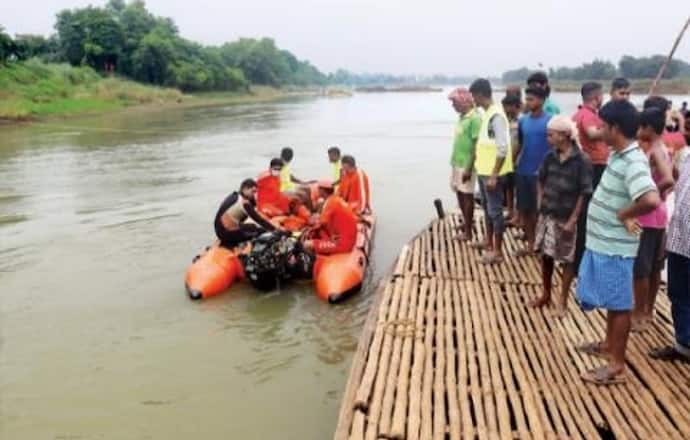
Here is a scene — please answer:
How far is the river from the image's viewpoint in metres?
4.86

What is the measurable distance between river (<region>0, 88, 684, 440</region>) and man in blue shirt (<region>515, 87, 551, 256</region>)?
207 cm

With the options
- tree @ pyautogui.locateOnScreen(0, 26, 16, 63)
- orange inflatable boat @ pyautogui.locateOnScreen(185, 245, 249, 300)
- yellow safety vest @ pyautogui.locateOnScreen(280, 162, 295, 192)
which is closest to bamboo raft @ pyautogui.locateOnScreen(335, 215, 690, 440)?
orange inflatable boat @ pyautogui.locateOnScreen(185, 245, 249, 300)

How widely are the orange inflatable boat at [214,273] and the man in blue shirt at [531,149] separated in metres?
3.12

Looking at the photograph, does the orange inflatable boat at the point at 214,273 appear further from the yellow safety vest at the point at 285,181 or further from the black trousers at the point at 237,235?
the yellow safety vest at the point at 285,181

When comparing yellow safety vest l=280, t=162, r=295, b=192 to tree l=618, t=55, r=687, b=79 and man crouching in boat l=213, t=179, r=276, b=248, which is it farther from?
tree l=618, t=55, r=687, b=79

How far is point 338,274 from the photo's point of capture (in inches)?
274

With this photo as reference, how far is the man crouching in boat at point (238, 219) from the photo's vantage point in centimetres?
735

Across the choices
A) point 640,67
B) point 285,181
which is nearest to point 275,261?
point 285,181

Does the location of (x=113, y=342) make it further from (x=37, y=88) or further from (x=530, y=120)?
(x=37, y=88)

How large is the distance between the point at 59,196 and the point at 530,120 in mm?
10930

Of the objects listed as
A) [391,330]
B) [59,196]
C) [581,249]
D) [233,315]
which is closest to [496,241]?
[581,249]

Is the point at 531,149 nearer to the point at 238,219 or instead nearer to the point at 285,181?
the point at 238,219

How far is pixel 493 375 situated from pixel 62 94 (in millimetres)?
38508

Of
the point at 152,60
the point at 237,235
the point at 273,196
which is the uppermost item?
the point at 152,60
